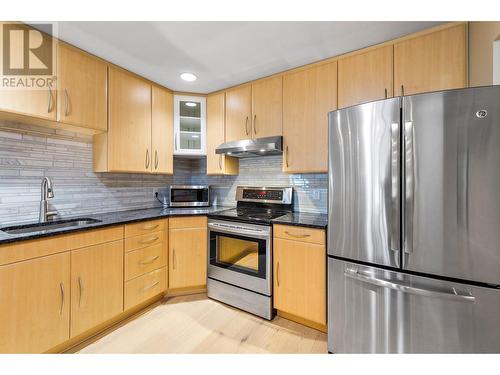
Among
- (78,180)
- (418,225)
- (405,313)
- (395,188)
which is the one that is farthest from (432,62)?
(78,180)

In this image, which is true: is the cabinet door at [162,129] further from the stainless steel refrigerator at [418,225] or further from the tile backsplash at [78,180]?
the stainless steel refrigerator at [418,225]

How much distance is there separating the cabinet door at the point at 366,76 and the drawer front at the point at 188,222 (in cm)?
169

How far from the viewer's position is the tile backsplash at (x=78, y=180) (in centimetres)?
170

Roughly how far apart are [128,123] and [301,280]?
214 cm

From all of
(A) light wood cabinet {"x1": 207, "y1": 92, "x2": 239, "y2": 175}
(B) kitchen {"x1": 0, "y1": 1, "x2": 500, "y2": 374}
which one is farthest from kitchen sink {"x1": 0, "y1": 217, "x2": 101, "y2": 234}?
(A) light wood cabinet {"x1": 207, "y1": 92, "x2": 239, "y2": 175}

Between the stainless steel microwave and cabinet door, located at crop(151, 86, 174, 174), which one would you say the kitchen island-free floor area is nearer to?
the stainless steel microwave

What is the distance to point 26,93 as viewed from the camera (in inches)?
60.3

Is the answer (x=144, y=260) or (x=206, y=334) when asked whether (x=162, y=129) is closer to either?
(x=144, y=260)

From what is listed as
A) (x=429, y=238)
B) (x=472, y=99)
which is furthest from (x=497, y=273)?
(x=472, y=99)

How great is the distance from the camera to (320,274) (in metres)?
1.73

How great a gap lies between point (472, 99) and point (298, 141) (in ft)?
3.94
